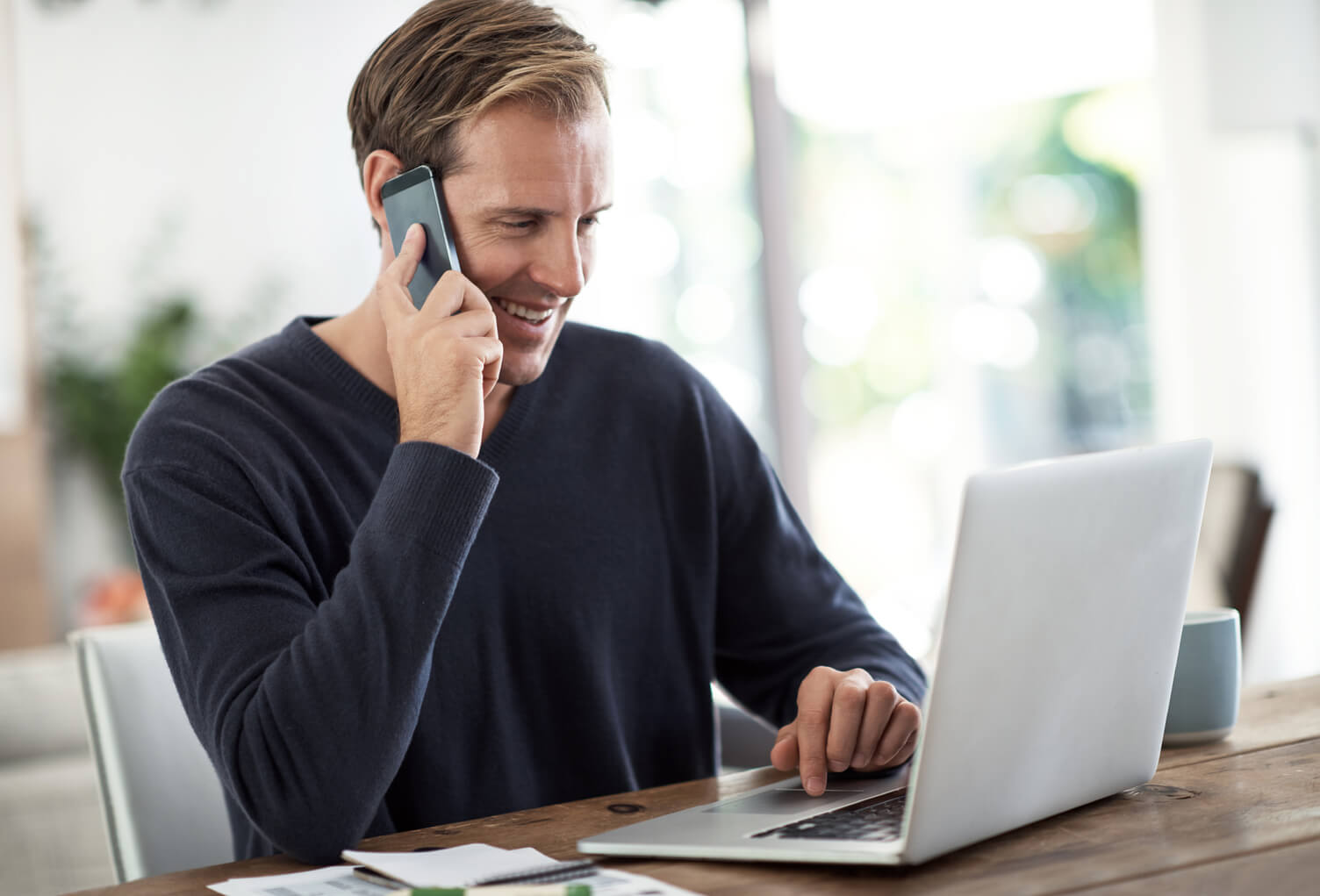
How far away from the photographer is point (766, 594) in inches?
55.3

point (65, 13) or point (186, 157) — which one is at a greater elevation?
point (65, 13)

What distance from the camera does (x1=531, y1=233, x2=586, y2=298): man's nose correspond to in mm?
1237

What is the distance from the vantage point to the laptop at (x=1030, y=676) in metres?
0.73

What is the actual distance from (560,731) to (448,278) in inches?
17.7

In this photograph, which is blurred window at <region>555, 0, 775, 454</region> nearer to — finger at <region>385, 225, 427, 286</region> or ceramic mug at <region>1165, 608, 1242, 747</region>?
finger at <region>385, 225, 427, 286</region>

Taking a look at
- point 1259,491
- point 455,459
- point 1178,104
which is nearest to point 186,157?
point 1178,104

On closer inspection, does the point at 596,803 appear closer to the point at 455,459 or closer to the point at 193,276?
the point at 455,459

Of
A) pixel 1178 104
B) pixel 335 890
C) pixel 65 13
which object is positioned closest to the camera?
pixel 335 890

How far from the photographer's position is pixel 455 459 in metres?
1.04

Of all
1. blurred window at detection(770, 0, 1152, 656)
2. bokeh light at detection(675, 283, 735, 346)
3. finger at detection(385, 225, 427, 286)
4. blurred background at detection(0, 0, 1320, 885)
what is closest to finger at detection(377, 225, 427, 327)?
finger at detection(385, 225, 427, 286)

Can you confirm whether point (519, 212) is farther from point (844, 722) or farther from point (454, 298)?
point (844, 722)

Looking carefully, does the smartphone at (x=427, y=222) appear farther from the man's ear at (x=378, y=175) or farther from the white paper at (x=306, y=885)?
the white paper at (x=306, y=885)

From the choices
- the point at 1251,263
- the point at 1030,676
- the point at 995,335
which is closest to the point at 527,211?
the point at 1030,676

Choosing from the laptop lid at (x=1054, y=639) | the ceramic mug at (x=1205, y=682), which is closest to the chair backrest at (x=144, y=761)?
the laptop lid at (x=1054, y=639)
